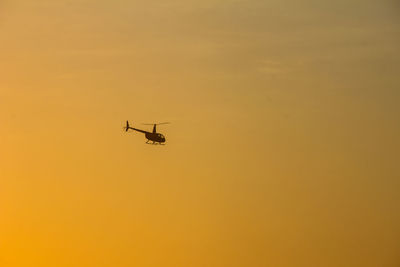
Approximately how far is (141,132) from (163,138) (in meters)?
1.68

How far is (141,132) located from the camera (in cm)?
3378

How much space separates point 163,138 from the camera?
33531mm
